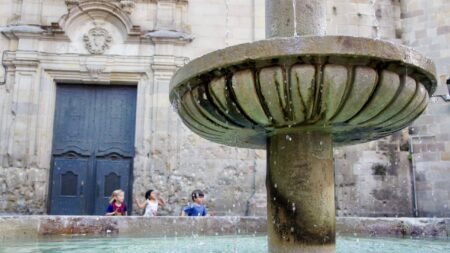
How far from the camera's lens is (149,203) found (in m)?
6.84

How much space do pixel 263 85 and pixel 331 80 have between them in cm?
31

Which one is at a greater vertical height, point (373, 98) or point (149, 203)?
point (373, 98)

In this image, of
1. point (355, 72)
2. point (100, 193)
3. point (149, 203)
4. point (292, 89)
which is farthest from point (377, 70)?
point (100, 193)

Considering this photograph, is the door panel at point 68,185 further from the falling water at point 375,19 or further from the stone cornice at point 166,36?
the falling water at point 375,19

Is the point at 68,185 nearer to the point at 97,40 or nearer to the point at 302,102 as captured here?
the point at 97,40

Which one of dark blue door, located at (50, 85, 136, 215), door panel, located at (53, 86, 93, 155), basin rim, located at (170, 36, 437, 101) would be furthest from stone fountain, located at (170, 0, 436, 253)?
door panel, located at (53, 86, 93, 155)

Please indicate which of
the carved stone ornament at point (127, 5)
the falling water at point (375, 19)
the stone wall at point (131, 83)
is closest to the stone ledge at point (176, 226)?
the stone wall at point (131, 83)

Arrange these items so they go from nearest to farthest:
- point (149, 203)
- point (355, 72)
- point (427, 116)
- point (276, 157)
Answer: point (355, 72) < point (276, 157) < point (149, 203) < point (427, 116)

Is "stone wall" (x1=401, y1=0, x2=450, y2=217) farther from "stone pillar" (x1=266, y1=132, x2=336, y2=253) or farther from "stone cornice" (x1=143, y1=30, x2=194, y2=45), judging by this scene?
"stone pillar" (x1=266, y1=132, x2=336, y2=253)

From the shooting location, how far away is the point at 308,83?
226 centimetres

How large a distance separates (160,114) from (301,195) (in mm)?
6154

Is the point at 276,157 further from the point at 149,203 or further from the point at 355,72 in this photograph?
the point at 149,203

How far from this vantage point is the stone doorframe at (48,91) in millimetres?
8328

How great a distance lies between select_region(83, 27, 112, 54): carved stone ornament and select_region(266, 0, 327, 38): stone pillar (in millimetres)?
6112
